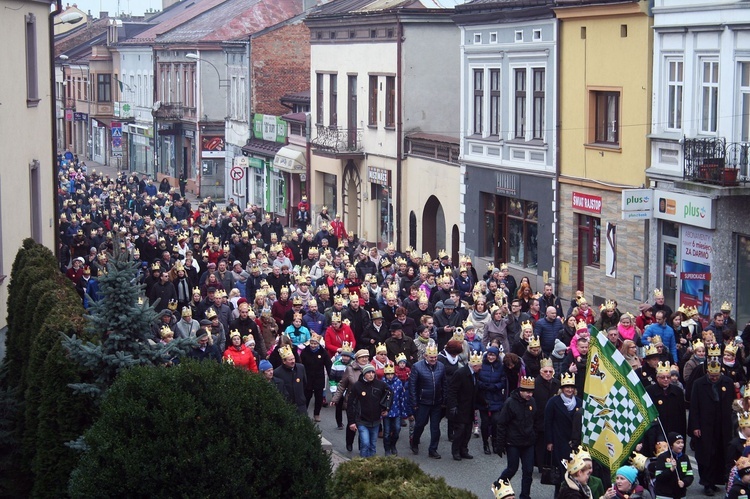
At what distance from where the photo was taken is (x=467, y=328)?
19.5 metres

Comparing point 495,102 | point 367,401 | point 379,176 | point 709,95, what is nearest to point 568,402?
point 367,401

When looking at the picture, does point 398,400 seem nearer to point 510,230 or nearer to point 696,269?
point 696,269

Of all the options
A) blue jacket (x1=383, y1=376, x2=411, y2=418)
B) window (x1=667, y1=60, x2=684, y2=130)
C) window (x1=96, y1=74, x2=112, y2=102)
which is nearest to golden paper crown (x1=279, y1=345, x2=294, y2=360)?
blue jacket (x1=383, y1=376, x2=411, y2=418)

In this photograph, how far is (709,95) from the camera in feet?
84.6

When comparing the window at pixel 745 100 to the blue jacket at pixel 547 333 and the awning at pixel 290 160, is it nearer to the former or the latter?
A: the blue jacket at pixel 547 333

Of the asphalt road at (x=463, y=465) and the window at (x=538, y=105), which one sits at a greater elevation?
the window at (x=538, y=105)

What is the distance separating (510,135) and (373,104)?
10.8m

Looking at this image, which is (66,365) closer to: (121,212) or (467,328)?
(467,328)

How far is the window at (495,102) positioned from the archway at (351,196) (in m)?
11.2

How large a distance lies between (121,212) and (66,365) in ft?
114

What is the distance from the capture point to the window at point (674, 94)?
26.8 meters

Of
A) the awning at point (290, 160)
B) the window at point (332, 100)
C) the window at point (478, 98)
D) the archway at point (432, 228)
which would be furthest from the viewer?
the awning at point (290, 160)

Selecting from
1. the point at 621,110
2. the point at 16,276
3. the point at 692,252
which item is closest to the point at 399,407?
the point at 16,276

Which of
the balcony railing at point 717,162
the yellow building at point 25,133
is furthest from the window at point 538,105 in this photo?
the yellow building at point 25,133
